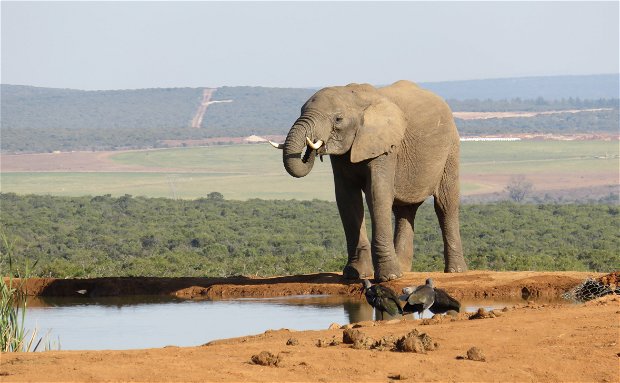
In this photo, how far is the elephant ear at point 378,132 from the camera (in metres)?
18.5

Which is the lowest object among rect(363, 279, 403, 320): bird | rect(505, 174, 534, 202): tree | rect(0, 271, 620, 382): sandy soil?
rect(505, 174, 534, 202): tree

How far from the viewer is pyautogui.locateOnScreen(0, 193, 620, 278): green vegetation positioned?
2720 cm

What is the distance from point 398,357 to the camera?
10.9 m

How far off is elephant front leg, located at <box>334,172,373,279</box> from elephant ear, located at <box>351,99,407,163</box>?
3.25 feet

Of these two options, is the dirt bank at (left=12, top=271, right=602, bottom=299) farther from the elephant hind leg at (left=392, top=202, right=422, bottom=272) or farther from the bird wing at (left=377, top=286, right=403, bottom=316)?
the bird wing at (left=377, top=286, right=403, bottom=316)

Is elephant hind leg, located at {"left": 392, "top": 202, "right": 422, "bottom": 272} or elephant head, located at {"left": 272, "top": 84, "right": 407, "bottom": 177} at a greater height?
elephant head, located at {"left": 272, "top": 84, "right": 407, "bottom": 177}

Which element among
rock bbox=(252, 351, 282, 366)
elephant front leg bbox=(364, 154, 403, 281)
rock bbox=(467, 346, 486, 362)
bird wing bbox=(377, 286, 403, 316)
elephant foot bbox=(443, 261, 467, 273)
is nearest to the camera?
rock bbox=(252, 351, 282, 366)

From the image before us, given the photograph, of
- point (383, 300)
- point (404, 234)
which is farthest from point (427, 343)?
point (404, 234)

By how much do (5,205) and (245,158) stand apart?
214 feet

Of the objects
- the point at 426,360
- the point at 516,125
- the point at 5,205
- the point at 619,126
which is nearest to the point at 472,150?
the point at 516,125

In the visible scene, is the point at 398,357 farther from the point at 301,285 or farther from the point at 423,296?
the point at 301,285

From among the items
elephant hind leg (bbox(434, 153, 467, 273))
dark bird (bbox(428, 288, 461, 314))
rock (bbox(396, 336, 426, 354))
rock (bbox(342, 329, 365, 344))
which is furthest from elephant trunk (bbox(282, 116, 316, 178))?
rock (bbox(396, 336, 426, 354))

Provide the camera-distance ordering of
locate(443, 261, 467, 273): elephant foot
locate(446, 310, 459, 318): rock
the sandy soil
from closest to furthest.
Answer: the sandy soil
locate(446, 310, 459, 318): rock
locate(443, 261, 467, 273): elephant foot

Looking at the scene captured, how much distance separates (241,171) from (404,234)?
8996 cm
